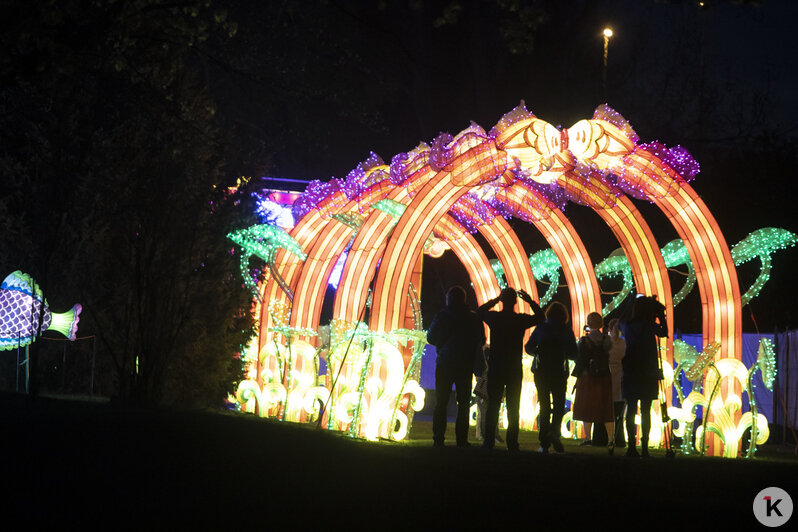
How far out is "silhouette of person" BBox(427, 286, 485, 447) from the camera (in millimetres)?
11742

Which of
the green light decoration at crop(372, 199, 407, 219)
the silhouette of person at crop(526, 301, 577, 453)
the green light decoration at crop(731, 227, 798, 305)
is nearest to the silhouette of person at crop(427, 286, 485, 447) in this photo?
the silhouette of person at crop(526, 301, 577, 453)

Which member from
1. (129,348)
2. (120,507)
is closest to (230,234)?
(129,348)

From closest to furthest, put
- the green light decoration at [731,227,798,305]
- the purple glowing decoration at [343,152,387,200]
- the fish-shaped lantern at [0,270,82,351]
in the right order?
the green light decoration at [731,227,798,305] < the fish-shaped lantern at [0,270,82,351] < the purple glowing decoration at [343,152,387,200]

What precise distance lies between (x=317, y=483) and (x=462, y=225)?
10.2 metres

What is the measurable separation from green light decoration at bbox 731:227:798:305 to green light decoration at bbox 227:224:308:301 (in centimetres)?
619

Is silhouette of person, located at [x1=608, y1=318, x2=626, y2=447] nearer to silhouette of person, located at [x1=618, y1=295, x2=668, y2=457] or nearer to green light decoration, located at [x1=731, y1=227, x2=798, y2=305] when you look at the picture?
green light decoration, located at [x1=731, y1=227, x2=798, y2=305]

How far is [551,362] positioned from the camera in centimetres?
1184

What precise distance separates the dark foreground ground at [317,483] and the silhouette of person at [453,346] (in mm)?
1252

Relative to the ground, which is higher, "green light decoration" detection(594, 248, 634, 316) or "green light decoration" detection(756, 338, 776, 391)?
"green light decoration" detection(594, 248, 634, 316)

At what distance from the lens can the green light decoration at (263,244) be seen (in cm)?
Result: 1579

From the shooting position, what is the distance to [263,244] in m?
16.1

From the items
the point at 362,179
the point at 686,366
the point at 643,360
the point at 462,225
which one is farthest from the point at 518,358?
the point at 462,225

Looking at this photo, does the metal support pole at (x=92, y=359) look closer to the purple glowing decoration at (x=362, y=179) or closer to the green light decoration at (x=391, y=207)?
the purple glowing decoration at (x=362, y=179)

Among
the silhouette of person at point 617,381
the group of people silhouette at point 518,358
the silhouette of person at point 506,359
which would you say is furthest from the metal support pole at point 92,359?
the silhouette of person at point 617,381
